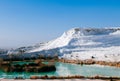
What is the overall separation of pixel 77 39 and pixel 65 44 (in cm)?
348

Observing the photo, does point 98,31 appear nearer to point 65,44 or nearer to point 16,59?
point 65,44

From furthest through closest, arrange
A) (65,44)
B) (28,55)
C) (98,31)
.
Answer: (98,31), (65,44), (28,55)

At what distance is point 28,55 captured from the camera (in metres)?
56.1

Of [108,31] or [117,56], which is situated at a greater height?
[108,31]

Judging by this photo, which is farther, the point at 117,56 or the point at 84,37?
the point at 84,37

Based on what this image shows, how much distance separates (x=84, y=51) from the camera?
2237 inches

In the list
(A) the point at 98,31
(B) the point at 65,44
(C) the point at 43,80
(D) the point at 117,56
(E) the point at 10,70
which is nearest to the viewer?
(C) the point at 43,80

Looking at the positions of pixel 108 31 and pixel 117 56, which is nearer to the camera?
pixel 117 56

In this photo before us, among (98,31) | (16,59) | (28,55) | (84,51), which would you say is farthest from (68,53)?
(98,31)

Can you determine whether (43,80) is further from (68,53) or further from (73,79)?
(68,53)

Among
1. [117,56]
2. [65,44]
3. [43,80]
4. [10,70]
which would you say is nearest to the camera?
[43,80]

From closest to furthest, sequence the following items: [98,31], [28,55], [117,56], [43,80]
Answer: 1. [43,80]
2. [117,56]
3. [28,55]
4. [98,31]

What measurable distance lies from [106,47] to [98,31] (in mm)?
12184

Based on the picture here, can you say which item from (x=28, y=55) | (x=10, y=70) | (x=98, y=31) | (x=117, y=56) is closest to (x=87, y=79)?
(x=10, y=70)
